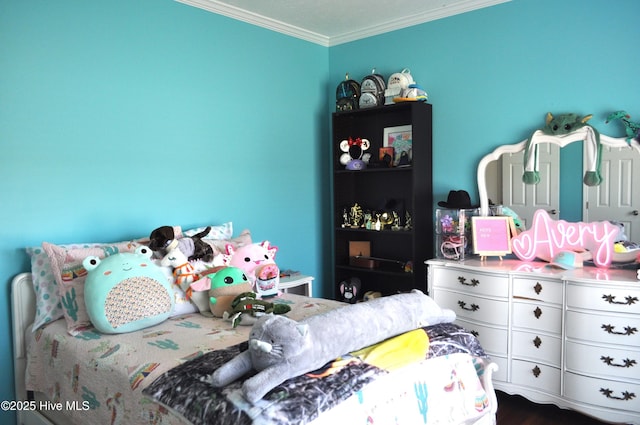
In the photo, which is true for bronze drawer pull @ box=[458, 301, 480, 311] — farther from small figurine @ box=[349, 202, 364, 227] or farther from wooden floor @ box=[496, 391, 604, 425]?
small figurine @ box=[349, 202, 364, 227]

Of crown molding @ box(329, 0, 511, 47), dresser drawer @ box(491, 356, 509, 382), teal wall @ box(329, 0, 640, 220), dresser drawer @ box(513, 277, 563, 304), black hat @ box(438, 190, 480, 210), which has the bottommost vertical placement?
dresser drawer @ box(491, 356, 509, 382)

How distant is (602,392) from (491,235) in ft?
3.35

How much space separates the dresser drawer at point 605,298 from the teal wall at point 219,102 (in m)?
0.66

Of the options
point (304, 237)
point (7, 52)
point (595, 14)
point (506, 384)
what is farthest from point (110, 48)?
point (506, 384)

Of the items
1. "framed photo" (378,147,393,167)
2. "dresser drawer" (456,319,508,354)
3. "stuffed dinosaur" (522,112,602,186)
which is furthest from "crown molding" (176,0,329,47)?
"dresser drawer" (456,319,508,354)

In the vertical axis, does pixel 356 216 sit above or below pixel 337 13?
below

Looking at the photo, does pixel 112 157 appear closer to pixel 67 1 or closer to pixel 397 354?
pixel 67 1

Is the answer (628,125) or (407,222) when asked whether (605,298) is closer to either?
(628,125)

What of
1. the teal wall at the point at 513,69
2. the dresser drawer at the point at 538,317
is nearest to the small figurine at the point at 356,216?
the teal wall at the point at 513,69

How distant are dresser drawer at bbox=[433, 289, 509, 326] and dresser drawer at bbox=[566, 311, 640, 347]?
35cm

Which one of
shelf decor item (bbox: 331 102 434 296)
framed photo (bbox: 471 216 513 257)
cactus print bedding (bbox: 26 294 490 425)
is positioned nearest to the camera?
cactus print bedding (bbox: 26 294 490 425)

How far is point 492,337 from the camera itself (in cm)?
288

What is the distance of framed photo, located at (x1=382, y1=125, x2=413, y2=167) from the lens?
354 centimetres

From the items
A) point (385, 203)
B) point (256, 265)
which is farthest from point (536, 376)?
point (256, 265)
